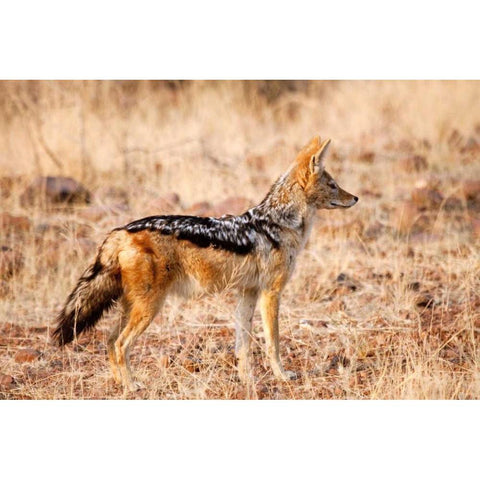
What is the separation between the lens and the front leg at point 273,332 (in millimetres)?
6973

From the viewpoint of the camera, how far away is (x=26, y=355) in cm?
738

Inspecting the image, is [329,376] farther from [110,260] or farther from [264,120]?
[264,120]

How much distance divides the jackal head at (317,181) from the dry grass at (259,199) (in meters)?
1.31

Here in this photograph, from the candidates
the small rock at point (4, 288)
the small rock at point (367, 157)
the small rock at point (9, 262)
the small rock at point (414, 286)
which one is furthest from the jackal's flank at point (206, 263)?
the small rock at point (367, 157)

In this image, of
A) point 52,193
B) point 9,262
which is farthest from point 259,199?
point 9,262

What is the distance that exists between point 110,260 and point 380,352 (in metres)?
2.72

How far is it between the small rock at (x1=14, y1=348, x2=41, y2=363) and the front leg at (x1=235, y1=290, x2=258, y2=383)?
1.93 metres

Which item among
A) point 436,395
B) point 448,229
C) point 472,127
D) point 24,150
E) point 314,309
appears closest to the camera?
point 436,395

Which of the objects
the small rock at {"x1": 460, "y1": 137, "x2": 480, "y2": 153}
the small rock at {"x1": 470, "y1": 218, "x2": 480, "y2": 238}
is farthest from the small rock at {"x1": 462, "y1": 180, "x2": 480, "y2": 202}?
the small rock at {"x1": 460, "y1": 137, "x2": 480, "y2": 153}

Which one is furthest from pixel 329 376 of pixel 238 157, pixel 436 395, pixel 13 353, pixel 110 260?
pixel 238 157

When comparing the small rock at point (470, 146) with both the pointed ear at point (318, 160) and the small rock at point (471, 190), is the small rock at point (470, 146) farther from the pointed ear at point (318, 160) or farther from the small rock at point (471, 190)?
the pointed ear at point (318, 160)

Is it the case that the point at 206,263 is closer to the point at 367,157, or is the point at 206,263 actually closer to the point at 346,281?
the point at 346,281

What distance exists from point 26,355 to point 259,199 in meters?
5.27

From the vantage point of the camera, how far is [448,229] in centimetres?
1072
